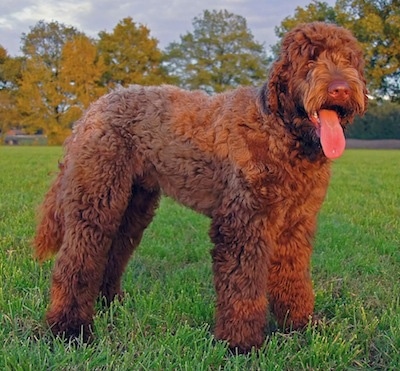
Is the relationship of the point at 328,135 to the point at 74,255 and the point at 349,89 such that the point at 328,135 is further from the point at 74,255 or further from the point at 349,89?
the point at 74,255

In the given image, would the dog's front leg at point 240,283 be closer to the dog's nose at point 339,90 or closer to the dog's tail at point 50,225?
the dog's nose at point 339,90

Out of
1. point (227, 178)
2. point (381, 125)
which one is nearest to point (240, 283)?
point (227, 178)

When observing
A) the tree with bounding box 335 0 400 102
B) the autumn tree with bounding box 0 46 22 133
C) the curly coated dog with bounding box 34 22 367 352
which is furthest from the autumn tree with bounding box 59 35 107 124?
the curly coated dog with bounding box 34 22 367 352

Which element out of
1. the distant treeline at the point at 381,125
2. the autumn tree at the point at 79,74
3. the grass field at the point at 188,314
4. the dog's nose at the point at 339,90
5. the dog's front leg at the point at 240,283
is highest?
the autumn tree at the point at 79,74

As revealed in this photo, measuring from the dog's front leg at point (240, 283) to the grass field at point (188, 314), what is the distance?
12 centimetres

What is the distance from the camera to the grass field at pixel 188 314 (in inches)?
136

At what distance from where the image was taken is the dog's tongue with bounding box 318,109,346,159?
11.4 ft

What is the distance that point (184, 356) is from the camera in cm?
348

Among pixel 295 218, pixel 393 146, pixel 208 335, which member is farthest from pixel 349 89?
pixel 393 146

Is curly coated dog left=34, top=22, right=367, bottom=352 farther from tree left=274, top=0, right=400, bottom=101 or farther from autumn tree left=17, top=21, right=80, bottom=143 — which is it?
autumn tree left=17, top=21, right=80, bottom=143

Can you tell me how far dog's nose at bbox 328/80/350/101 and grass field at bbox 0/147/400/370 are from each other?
159 centimetres

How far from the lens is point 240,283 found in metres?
3.71

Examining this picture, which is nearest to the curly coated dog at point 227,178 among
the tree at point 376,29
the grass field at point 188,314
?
the grass field at point 188,314

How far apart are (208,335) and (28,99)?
161ft
